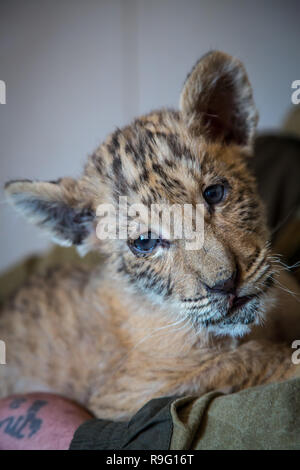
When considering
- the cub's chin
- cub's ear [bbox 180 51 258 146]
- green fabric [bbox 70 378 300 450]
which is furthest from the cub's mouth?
cub's ear [bbox 180 51 258 146]

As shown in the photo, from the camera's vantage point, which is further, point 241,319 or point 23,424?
point 23,424

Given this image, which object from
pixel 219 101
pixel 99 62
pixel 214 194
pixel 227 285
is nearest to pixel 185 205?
pixel 214 194

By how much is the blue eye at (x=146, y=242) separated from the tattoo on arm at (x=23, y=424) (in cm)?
62

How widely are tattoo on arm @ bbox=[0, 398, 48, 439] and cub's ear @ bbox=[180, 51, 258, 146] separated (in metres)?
1.02

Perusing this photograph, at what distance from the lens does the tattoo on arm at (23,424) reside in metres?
1.25

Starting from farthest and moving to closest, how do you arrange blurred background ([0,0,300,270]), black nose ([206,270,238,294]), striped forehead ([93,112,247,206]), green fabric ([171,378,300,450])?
blurred background ([0,0,300,270])
striped forehead ([93,112,247,206])
black nose ([206,270,238,294])
green fabric ([171,378,300,450])

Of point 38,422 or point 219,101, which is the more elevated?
point 219,101

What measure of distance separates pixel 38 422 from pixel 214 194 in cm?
88

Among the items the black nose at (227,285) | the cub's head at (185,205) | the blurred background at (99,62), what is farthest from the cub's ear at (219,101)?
the black nose at (227,285)

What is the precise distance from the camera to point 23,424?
1.28 metres

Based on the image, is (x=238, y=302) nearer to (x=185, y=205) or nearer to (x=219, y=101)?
(x=185, y=205)

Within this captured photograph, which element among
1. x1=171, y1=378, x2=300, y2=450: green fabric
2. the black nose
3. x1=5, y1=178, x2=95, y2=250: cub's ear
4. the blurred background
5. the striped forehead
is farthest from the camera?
the blurred background

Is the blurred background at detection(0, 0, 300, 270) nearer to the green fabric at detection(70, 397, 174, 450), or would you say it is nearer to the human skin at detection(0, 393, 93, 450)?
the human skin at detection(0, 393, 93, 450)

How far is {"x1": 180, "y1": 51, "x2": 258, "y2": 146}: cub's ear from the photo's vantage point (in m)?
1.18
